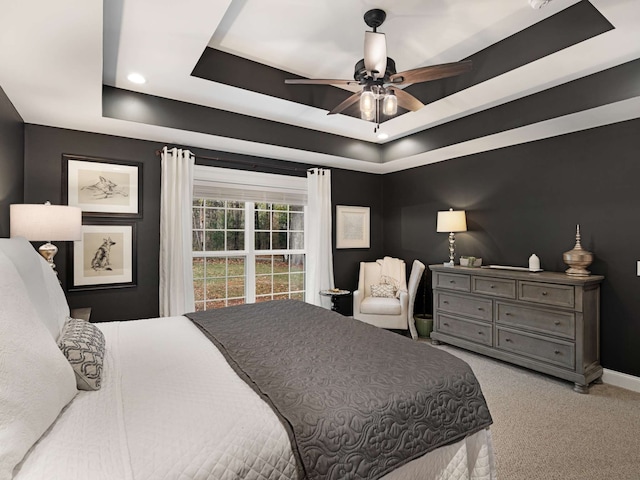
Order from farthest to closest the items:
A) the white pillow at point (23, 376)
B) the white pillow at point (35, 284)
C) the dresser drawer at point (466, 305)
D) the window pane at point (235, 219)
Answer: the window pane at point (235, 219) → the dresser drawer at point (466, 305) → the white pillow at point (35, 284) → the white pillow at point (23, 376)

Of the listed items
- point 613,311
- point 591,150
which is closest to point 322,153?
point 591,150

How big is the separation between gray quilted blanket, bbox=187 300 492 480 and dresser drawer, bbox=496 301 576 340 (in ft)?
6.60

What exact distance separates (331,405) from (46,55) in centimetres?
255

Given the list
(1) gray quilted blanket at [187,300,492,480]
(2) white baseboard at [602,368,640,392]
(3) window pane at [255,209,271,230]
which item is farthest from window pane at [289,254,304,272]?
(2) white baseboard at [602,368,640,392]

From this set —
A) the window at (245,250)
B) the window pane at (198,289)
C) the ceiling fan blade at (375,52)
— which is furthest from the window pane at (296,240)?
the ceiling fan blade at (375,52)

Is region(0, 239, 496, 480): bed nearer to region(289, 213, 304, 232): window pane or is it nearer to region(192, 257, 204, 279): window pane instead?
region(192, 257, 204, 279): window pane

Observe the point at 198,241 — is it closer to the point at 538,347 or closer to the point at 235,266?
the point at 235,266

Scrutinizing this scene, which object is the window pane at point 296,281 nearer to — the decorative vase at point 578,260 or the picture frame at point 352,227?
the picture frame at point 352,227

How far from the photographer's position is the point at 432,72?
2279mm

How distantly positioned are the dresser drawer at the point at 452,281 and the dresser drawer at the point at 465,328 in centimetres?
35

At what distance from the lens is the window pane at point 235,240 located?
4.30 meters

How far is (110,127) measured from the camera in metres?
3.27

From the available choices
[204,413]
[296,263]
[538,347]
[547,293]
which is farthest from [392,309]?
[204,413]

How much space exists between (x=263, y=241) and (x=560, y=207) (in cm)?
342
